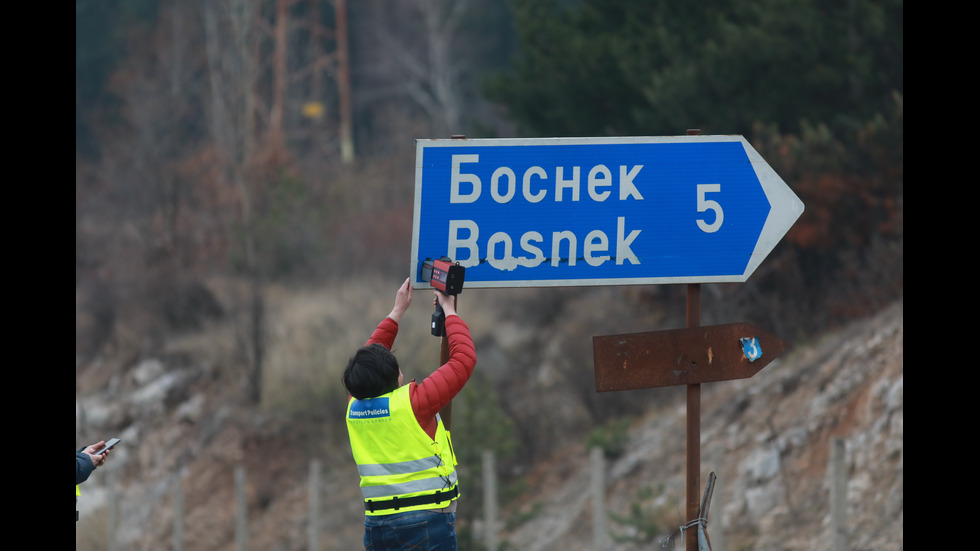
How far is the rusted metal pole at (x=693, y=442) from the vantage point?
4297 mm

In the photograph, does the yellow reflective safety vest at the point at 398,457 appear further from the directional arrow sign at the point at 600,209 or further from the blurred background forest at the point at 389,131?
the blurred background forest at the point at 389,131

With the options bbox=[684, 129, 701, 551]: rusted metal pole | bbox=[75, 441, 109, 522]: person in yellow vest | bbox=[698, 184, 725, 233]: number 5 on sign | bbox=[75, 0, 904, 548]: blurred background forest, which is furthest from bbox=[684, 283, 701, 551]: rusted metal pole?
bbox=[75, 0, 904, 548]: blurred background forest

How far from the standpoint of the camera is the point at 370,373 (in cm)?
431

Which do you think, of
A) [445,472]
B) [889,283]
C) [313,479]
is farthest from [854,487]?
[313,479]

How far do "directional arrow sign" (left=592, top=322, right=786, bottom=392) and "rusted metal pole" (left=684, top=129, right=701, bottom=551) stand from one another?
2.5 inches

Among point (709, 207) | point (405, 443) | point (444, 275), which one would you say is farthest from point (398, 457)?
point (709, 207)

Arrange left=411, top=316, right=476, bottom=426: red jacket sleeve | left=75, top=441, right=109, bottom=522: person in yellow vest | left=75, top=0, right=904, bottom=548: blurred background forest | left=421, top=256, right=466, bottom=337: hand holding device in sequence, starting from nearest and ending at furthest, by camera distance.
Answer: left=421, top=256, right=466, bottom=337: hand holding device < left=411, top=316, right=476, bottom=426: red jacket sleeve < left=75, top=441, right=109, bottom=522: person in yellow vest < left=75, top=0, right=904, bottom=548: blurred background forest

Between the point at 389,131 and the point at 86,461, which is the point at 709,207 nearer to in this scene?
the point at 86,461

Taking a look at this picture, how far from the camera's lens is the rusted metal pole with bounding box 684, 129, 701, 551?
4.30 metres

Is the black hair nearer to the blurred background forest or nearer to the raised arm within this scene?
the raised arm

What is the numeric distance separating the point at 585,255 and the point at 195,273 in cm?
2053

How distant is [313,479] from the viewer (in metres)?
13.3

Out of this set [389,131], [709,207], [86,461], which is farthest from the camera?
[389,131]

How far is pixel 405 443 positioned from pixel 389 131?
3375 cm
